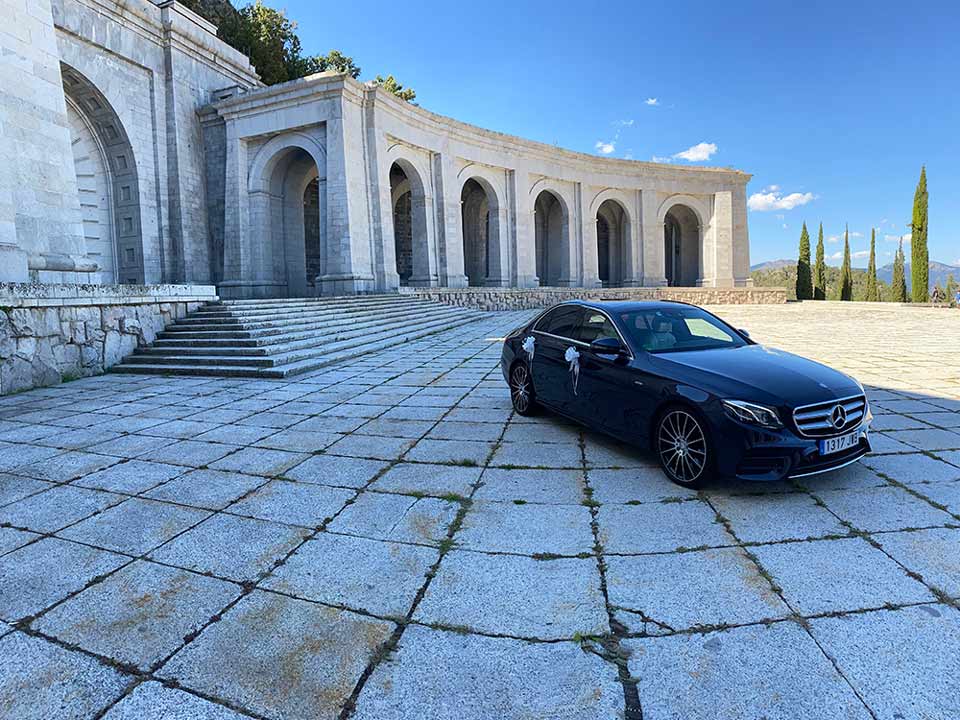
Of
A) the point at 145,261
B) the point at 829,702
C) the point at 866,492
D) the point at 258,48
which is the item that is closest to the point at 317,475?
the point at 829,702

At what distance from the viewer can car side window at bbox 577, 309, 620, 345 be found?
452 centimetres

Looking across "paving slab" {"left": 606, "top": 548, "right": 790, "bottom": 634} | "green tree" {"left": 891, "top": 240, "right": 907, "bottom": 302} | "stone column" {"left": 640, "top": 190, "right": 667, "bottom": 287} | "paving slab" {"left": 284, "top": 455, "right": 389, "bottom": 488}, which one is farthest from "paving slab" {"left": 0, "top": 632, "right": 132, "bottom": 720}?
"green tree" {"left": 891, "top": 240, "right": 907, "bottom": 302}

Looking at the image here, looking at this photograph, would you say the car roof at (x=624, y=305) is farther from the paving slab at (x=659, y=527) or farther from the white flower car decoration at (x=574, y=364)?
the paving slab at (x=659, y=527)

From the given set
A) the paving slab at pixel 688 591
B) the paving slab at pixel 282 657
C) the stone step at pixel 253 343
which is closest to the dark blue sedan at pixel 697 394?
the paving slab at pixel 688 591

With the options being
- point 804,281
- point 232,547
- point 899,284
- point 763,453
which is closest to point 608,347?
point 763,453

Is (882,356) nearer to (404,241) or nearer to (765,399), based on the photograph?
(765,399)

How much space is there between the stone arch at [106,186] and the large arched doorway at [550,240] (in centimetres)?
1962

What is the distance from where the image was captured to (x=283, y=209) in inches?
824

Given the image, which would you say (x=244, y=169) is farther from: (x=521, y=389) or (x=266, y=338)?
(x=521, y=389)

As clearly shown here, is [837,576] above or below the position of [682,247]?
below

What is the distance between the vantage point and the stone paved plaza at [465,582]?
1811mm

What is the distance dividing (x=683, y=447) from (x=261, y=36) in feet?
97.5

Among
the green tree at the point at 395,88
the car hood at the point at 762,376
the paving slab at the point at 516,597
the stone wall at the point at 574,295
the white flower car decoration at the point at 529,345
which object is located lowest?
the paving slab at the point at 516,597

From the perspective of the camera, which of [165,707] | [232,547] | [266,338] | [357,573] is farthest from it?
[266,338]
